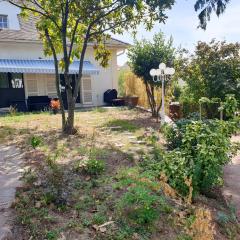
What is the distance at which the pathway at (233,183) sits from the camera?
817 cm

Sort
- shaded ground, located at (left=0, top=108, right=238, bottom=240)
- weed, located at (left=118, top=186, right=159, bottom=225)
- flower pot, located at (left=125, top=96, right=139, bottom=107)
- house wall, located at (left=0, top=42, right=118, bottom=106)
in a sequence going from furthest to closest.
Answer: flower pot, located at (left=125, top=96, right=139, bottom=107) < house wall, located at (left=0, top=42, right=118, bottom=106) < weed, located at (left=118, top=186, right=159, bottom=225) < shaded ground, located at (left=0, top=108, right=238, bottom=240)

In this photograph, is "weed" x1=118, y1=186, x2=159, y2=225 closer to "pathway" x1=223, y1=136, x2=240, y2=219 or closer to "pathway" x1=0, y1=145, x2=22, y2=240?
"pathway" x1=0, y1=145, x2=22, y2=240

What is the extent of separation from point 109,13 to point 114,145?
5.66 metres

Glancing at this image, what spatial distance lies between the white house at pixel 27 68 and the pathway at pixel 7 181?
585 inches

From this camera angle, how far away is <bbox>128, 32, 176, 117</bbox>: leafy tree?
19625 mm

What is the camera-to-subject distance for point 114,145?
445 inches

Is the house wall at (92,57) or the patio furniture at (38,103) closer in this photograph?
the patio furniture at (38,103)

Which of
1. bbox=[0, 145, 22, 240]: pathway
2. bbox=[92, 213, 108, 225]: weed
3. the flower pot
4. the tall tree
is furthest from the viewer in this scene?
the flower pot

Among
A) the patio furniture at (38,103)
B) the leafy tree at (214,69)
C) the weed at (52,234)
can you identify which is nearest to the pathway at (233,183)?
the weed at (52,234)

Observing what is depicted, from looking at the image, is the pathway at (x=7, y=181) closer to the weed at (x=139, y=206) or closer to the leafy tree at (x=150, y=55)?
the weed at (x=139, y=206)

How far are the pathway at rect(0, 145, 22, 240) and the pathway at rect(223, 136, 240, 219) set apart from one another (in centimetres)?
500

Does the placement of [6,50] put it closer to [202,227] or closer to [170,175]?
[170,175]

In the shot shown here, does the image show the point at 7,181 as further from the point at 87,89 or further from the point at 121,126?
the point at 87,89

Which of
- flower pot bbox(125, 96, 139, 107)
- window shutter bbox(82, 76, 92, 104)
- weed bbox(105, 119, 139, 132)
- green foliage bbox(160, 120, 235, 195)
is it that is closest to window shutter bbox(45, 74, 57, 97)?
window shutter bbox(82, 76, 92, 104)
